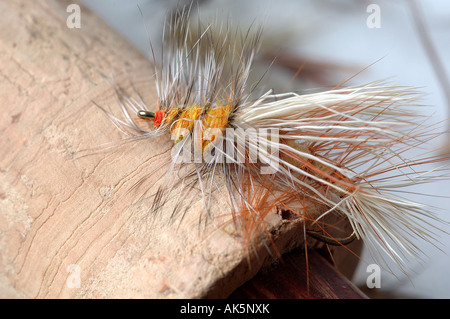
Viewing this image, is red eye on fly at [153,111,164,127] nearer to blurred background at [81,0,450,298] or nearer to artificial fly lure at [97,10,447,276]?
artificial fly lure at [97,10,447,276]

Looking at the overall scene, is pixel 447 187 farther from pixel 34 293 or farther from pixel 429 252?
pixel 34 293

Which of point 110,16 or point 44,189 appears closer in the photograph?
point 44,189

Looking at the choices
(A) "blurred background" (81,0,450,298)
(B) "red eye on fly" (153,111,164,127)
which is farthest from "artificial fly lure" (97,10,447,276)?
(A) "blurred background" (81,0,450,298)

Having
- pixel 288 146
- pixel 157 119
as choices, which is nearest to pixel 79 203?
pixel 157 119

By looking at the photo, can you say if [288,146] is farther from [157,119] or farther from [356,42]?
[356,42]

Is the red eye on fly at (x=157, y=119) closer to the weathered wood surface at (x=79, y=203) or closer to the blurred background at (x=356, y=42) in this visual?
the weathered wood surface at (x=79, y=203)
